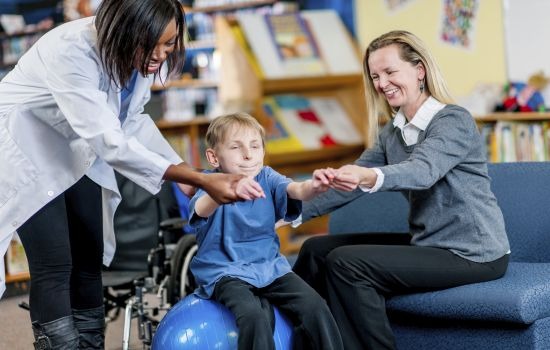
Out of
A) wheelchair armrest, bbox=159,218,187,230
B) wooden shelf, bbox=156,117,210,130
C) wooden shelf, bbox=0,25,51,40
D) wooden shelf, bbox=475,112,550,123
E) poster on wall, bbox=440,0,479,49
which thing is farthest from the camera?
wooden shelf, bbox=0,25,51,40

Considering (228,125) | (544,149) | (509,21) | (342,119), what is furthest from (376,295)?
(342,119)

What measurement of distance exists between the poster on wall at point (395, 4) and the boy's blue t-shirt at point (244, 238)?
11.7ft

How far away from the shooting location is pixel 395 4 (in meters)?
6.04

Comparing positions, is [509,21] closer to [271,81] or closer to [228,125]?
[271,81]

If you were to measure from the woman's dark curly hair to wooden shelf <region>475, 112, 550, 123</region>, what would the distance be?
10.4 feet

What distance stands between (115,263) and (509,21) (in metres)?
2.89

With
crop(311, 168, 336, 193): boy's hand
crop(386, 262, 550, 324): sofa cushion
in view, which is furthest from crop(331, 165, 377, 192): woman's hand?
crop(386, 262, 550, 324): sofa cushion

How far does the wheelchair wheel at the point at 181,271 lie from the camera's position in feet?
11.7

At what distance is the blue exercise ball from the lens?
2457mm

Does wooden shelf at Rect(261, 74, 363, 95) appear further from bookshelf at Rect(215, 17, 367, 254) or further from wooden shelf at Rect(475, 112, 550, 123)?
wooden shelf at Rect(475, 112, 550, 123)

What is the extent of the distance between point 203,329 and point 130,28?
0.85m

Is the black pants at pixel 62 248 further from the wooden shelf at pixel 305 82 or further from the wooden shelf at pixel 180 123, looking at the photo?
the wooden shelf at pixel 180 123

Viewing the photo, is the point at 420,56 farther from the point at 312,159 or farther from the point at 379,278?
the point at 312,159

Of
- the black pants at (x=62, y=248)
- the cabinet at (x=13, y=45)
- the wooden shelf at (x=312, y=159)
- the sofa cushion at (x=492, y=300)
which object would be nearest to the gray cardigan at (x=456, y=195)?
the sofa cushion at (x=492, y=300)
